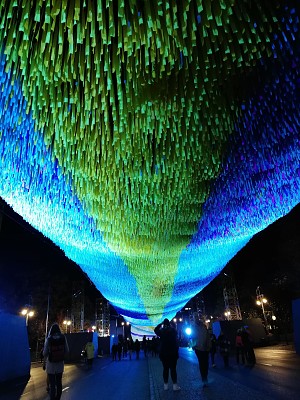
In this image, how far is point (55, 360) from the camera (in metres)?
6.03

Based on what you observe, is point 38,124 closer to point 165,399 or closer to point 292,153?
point 292,153

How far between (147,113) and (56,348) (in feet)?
15.6

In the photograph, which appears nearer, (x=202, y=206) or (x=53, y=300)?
(x=202, y=206)

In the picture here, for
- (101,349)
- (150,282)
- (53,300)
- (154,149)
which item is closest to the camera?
(154,149)

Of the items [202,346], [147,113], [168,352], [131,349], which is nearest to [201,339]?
[202,346]

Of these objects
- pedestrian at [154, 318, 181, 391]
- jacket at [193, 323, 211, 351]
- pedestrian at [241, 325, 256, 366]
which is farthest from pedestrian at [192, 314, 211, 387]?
pedestrian at [241, 325, 256, 366]

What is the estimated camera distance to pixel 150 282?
15.2 meters

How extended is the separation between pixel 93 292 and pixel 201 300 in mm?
20331

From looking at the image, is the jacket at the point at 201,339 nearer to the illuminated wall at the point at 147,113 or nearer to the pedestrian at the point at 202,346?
the pedestrian at the point at 202,346

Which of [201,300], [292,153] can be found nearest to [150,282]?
[292,153]

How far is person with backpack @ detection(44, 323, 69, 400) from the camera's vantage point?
5.90 meters

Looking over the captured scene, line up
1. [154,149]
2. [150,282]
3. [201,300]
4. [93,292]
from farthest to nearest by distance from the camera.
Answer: [201,300] → [93,292] → [150,282] → [154,149]

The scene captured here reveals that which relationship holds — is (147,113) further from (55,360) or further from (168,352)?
(168,352)

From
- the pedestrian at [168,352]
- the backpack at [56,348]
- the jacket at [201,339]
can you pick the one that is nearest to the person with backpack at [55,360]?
the backpack at [56,348]
